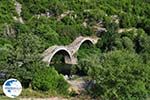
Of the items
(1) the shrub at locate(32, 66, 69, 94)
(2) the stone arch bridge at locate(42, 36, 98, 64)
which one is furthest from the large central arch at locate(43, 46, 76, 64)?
(1) the shrub at locate(32, 66, 69, 94)

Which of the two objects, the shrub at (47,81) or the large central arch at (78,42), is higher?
the large central arch at (78,42)

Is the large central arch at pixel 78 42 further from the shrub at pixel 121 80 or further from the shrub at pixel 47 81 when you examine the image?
the shrub at pixel 121 80

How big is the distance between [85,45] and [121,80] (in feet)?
138

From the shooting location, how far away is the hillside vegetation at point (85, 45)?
21422 millimetres

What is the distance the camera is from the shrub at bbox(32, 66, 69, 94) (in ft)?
75.7

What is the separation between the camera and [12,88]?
17.5 metres

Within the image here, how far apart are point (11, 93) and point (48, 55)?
1306 inches

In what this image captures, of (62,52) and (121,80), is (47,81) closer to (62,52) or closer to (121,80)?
(121,80)

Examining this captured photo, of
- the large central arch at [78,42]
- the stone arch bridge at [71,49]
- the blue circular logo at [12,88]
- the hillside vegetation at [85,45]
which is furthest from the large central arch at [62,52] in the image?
the blue circular logo at [12,88]

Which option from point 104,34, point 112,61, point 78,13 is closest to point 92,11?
point 78,13

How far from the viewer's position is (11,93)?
683 inches

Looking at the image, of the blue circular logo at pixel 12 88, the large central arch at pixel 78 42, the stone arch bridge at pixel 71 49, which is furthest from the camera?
the large central arch at pixel 78 42

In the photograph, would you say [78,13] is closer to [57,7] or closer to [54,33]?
[57,7]

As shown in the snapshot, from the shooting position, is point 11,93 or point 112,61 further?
point 112,61
